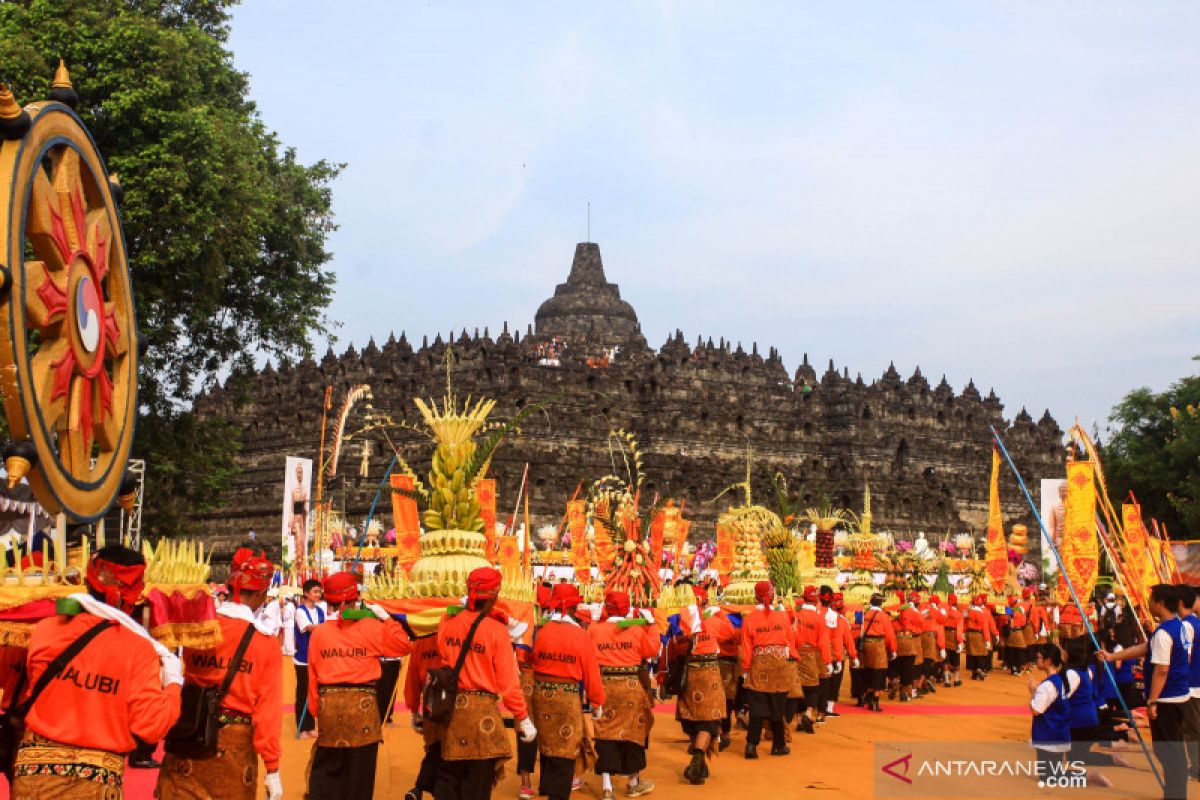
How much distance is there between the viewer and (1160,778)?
1013 centimetres

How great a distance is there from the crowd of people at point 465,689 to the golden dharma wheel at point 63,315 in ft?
1.71

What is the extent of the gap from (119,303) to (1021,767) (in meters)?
9.35

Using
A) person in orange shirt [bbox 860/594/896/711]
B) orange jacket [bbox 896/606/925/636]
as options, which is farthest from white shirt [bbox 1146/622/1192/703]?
orange jacket [bbox 896/606/925/636]

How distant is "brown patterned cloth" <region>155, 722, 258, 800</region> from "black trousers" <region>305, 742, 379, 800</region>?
134cm

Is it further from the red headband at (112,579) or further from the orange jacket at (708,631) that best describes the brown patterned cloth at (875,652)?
the red headband at (112,579)

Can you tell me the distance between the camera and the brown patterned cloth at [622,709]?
956 cm

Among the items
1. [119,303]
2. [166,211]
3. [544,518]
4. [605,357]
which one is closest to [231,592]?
[119,303]

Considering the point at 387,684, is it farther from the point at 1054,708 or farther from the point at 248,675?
the point at 1054,708

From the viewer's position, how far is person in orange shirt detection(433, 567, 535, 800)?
7395 mm

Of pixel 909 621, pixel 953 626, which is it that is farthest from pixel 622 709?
pixel 953 626

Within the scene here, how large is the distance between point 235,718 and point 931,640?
14.5 meters

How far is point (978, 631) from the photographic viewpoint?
71.5ft

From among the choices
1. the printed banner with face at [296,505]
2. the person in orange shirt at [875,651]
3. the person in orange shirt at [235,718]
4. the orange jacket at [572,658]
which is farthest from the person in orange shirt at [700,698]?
the printed banner with face at [296,505]

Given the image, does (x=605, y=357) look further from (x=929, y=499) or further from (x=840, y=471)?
(x=929, y=499)
